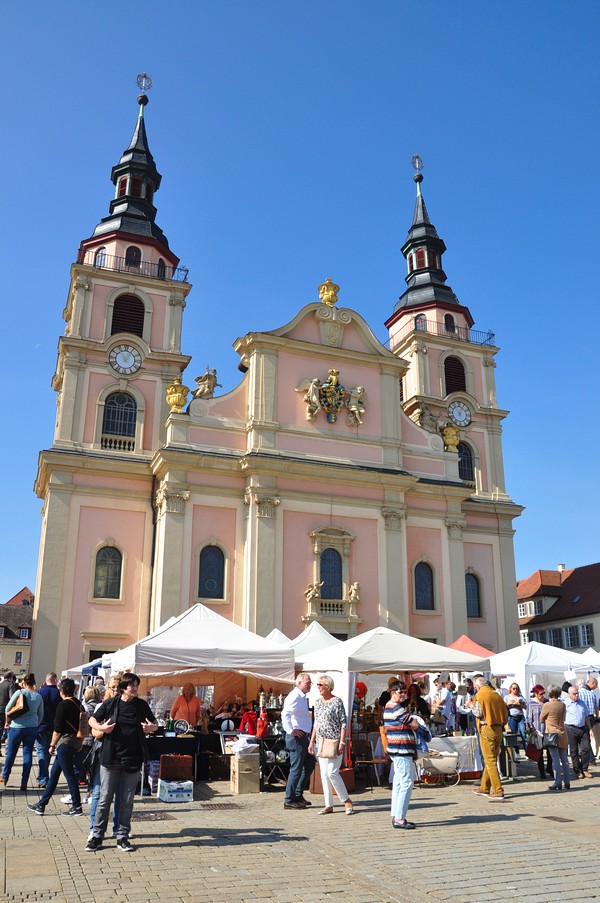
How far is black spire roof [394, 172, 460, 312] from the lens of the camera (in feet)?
124

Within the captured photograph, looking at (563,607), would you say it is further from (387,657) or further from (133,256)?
(387,657)

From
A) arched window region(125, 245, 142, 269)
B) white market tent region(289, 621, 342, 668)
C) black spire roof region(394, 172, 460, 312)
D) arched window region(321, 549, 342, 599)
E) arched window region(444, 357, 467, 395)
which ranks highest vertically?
black spire roof region(394, 172, 460, 312)

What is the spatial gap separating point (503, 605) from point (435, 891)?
1052 inches

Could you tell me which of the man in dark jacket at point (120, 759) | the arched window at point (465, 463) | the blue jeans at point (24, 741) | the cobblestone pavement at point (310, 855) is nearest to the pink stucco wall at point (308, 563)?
the arched window at point (465, 463)

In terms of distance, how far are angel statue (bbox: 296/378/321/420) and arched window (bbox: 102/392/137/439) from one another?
642 cm

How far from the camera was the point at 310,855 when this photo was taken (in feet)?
26.2

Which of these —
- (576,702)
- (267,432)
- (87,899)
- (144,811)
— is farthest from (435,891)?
(267,432)

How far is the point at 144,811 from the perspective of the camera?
10.8 meters

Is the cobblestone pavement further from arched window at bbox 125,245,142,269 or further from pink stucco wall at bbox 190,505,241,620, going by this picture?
arched window at bbox 125,245,142,269

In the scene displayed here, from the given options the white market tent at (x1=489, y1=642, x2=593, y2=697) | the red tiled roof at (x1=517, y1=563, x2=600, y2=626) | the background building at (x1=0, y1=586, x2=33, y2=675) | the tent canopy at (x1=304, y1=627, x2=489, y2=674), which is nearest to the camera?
the tent canopy at (x1=304, y1=627, x2=489, y2=674)

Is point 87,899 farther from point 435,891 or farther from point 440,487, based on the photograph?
point 440,487

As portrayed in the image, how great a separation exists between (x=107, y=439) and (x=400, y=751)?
21276mm

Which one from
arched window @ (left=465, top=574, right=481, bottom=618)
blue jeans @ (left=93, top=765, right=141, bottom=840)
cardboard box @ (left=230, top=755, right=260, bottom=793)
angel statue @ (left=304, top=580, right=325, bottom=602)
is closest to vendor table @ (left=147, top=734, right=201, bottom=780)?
cardboard box @ (left=230, top=755, right=260, bottom=793)

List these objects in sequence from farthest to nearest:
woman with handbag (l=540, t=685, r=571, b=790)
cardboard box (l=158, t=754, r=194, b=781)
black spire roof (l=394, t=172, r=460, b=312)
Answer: black spire roof (l=394, t=172, r=460, b=312), woman with handbag (l=540, t=685, r=571, b=790), cardboard box (l=158, t=754, r=194, b=781)
